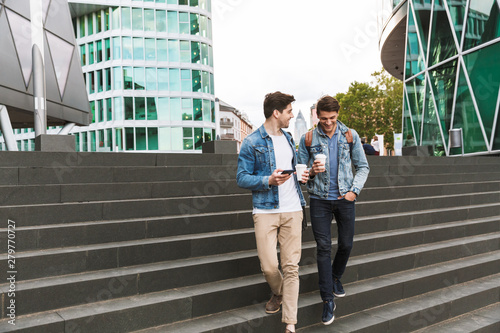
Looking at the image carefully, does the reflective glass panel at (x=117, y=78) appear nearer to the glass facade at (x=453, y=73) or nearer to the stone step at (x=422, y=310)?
the glass facade at (x=453, y=73)

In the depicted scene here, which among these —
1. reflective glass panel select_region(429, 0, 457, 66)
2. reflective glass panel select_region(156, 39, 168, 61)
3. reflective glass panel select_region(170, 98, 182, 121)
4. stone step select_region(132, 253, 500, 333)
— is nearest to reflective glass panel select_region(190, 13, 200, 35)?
reflective glass panel select_region(156, 39, 168, 61)

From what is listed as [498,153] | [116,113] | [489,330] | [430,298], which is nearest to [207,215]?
[430,298]

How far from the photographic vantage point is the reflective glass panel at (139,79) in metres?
40.7

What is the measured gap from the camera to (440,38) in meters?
18.3

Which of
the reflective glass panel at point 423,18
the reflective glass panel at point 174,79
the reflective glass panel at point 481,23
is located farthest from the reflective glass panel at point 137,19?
the reflective glass panel at point 481,23

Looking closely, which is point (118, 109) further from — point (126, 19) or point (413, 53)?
point (413, 53)

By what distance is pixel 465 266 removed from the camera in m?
5.62

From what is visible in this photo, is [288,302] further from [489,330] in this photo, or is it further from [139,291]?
[489,330]

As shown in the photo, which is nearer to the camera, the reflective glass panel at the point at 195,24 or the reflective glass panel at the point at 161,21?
the reflective glass panel at the point at 161,21

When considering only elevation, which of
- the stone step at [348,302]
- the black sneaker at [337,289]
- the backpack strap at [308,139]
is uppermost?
the backpack strap at [308,139]

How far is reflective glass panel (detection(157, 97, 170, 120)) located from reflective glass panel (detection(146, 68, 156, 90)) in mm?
1459

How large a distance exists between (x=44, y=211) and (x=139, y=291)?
1.55m

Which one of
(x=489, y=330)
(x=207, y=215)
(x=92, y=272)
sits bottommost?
(x=489, y=330)

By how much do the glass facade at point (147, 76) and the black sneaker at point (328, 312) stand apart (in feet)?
125
